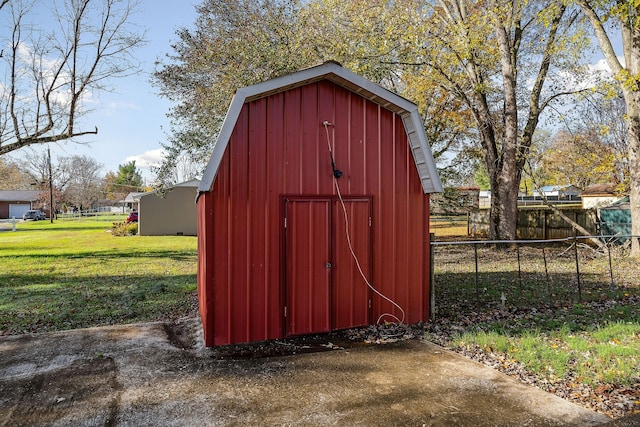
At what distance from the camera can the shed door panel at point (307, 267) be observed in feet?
17.7

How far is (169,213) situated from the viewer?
23422 mm

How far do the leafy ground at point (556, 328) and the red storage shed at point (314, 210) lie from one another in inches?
46.4

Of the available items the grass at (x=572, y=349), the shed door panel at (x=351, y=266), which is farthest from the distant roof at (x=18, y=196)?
the grass at (x=572, y=349)

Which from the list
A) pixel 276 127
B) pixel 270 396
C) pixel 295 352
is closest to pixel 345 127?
pixel 276 127

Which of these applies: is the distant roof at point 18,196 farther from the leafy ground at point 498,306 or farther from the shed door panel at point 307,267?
the shed door panel at point 307,267

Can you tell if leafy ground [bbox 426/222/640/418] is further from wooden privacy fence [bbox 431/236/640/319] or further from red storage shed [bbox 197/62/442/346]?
red storage shed [bbox 197/62/442/346]

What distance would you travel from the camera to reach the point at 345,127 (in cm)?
568

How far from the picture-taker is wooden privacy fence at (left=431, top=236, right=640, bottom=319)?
7.23 metres

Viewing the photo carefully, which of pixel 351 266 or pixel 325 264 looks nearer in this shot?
pixel 325 264

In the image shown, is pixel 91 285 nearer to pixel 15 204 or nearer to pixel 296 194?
pixel 296 194

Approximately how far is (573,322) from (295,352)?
4256 mm

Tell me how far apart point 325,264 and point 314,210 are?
776 mm

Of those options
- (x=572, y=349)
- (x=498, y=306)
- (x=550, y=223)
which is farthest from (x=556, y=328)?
(x=550, y=223)

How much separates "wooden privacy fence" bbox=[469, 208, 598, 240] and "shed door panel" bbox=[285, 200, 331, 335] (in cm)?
1489
